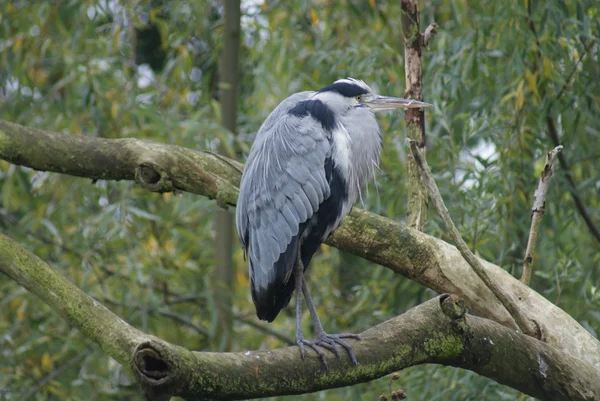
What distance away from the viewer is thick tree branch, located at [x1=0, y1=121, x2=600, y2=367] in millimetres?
2479

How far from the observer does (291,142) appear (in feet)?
8.36

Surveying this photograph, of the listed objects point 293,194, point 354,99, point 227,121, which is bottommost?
point 227,121

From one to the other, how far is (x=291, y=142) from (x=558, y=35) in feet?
4.42

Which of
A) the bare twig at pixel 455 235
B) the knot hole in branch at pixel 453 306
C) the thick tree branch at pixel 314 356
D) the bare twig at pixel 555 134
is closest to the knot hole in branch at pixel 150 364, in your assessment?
the thick tree branch at pixel 314 356

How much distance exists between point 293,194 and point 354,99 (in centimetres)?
46

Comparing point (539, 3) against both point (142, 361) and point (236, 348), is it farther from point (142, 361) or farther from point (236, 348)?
point (142, 361)

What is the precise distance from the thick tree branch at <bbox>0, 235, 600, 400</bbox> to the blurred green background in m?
0.83

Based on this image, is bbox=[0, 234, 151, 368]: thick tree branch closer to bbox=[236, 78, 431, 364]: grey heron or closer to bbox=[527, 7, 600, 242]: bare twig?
bbox=[236, 78, 431, 364]: grey heron

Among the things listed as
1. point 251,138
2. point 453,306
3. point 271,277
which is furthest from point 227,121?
point 453,306

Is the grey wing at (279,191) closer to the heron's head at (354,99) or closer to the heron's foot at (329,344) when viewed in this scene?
the heron's head at (354,99)

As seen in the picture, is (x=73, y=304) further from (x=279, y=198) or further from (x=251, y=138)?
(x=251, y=138)

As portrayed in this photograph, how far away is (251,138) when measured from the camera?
4668mm

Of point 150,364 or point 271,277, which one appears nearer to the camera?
point 150,364

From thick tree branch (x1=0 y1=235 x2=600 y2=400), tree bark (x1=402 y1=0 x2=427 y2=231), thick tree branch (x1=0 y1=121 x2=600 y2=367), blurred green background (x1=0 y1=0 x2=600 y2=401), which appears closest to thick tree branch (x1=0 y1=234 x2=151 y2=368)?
thick tree branch (x1=0 y1=235 x2=600 y2=400)
